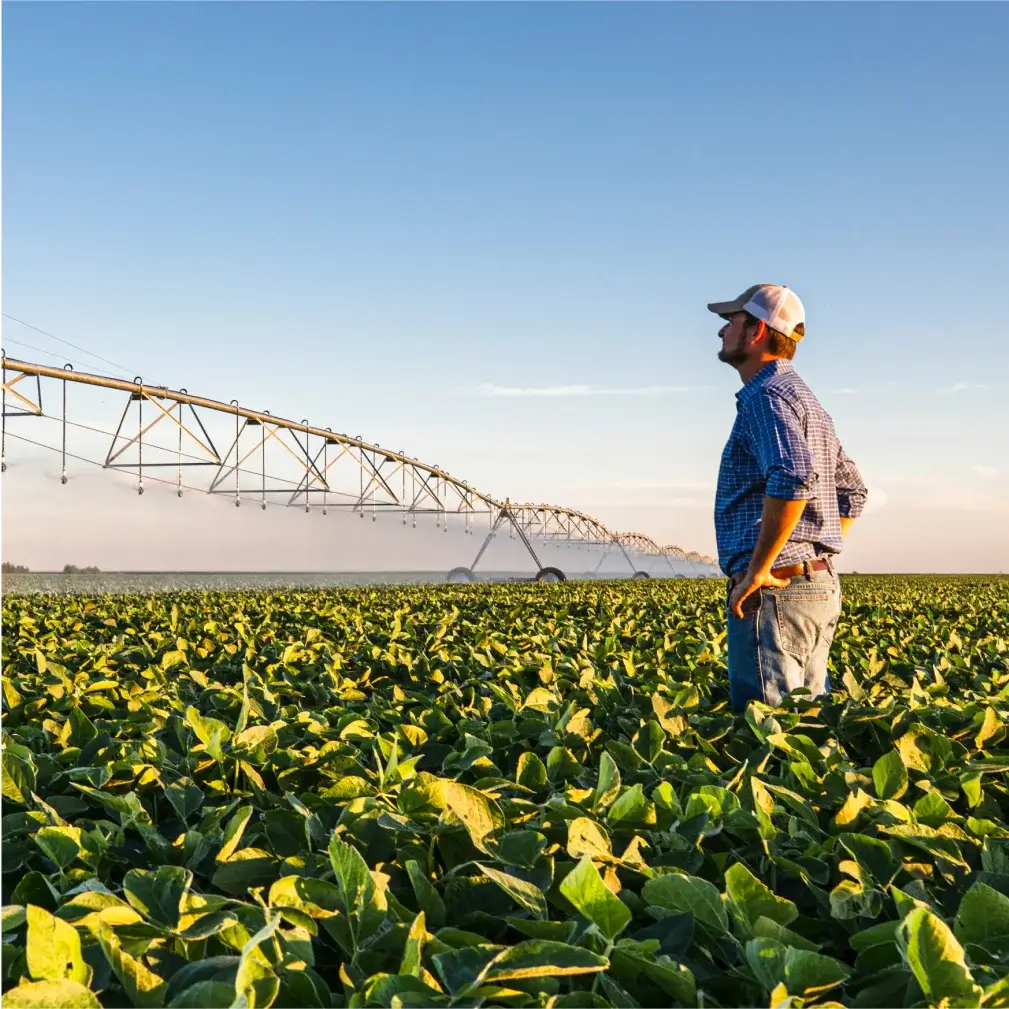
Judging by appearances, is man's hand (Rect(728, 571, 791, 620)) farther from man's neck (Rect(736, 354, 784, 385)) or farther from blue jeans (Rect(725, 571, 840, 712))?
man's neck (Rect(736, 354, 784, 385))

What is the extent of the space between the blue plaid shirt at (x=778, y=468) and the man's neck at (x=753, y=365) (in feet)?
0.22

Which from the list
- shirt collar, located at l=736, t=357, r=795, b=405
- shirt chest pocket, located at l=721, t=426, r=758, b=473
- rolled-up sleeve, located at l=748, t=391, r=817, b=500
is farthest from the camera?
shirt chest pocket, located at l=721, t=426, r=758, b=473

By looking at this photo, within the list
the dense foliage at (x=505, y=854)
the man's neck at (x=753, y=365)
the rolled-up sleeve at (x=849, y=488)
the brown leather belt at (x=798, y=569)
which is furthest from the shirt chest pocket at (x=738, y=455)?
the dense foliage at (x=505, y=854)

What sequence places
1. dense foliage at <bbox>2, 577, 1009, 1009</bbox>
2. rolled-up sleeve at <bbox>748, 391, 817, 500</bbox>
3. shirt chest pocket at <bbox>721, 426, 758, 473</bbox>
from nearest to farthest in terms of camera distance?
dense foliage at <bbox>2, 577, 1009, 1009</bbox>, rolled-up sleeve at <bbox>748, 391, 817, 500</bbox>, shirt chest pocket at <bbox>721, 426, 758, 473</bbox>

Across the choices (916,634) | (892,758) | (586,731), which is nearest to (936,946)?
(892,758)

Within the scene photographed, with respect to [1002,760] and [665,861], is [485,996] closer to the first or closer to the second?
[665,861]

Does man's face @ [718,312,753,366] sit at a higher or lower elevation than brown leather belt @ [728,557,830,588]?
higher

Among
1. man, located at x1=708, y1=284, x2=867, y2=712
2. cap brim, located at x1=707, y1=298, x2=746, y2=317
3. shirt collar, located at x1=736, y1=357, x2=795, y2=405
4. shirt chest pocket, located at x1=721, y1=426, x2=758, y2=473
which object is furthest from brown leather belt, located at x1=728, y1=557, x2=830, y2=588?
cap brim, located at x1=707, y1=298, x2=746, y2=317

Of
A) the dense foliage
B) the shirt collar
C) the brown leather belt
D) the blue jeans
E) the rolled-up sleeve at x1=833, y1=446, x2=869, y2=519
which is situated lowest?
the dense foliage

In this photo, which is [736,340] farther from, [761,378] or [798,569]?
[798,569]

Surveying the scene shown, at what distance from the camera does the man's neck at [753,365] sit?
425 cm

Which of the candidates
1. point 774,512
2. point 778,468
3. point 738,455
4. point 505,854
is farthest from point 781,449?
point 505,854

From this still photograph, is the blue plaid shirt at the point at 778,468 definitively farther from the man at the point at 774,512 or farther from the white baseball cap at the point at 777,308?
the white baseball cap at the point at 777,308

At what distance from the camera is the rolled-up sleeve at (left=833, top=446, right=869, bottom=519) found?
470 centimetres
